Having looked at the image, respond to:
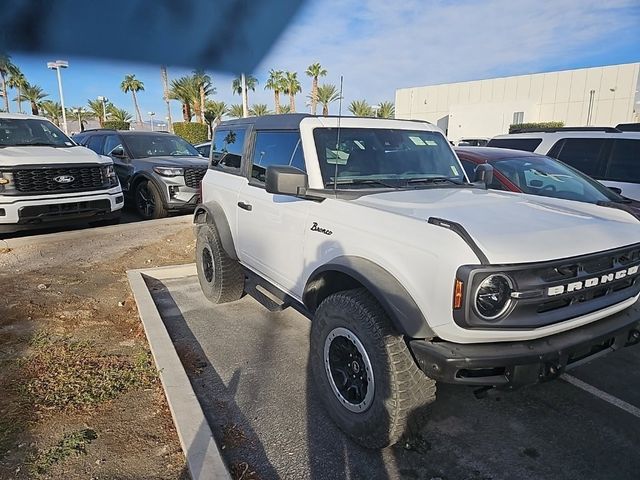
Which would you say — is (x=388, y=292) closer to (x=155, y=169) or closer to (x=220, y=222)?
(x=220, y=222)

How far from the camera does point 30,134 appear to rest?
7.91 m

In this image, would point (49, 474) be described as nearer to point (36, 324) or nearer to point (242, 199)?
point (36, 324)

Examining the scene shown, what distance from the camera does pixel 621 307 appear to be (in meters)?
2.75

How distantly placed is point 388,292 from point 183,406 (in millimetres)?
1509

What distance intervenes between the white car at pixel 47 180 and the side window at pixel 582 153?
7356 millimetres

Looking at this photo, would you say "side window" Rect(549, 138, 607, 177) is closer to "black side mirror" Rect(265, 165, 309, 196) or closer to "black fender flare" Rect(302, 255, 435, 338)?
"black side mirror" Rect(265, 165, 309, 196)

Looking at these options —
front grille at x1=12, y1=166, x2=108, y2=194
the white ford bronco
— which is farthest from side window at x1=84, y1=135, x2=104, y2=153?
the white ford bronco

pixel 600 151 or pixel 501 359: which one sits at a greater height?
pixel 600 151

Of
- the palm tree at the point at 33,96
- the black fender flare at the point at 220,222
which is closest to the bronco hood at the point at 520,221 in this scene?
the black fender flare at the point at 220,222

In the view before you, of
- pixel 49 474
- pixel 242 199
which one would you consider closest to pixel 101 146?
pixel 242 199

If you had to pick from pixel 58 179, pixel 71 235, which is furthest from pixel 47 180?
pixel 71 235

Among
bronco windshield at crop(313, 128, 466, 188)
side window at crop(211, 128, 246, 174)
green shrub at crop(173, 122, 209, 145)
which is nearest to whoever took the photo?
bronco windshield at crop(313, 128, 466, 188)

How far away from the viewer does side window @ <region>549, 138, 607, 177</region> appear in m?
6.68

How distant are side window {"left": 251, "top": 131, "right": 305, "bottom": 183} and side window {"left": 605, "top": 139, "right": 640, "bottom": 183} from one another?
5.19 m
